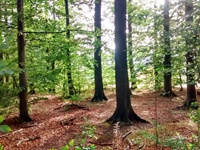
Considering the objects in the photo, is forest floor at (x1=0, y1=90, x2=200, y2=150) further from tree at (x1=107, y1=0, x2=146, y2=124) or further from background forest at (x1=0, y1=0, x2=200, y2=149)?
background forest at (x1=0, y1=0, x2=200, y2=149)

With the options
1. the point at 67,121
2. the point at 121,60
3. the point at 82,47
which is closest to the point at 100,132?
the point at 67,121

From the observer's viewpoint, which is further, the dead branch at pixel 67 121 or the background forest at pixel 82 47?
the dead branch at pixel 67 121

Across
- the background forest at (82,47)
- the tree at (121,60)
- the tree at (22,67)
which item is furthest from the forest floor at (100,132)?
the background forest at (82,47)

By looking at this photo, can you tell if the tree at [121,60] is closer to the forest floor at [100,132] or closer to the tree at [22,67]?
the forest floor at [100,132]

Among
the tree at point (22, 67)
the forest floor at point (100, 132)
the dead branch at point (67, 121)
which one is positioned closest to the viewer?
the forest floor at point (100, 132)

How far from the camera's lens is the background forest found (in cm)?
439

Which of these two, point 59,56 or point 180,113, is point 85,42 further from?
point 180,113

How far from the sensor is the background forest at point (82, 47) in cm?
439

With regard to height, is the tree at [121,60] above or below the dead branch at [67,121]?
above

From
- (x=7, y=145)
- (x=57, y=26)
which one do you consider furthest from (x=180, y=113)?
(x=7, y=145)

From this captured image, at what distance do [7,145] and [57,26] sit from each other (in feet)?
13.8

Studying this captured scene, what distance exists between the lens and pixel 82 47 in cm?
1085

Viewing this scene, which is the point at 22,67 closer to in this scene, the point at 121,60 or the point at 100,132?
the point at 121,60

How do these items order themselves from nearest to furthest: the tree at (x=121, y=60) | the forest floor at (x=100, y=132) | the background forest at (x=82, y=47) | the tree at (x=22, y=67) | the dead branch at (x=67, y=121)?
1. the background forest at (x=82, y=47)
2. the forest floor at (x=100, y=132)
3. the tree at (x=121, y=60)
4. the tree at (x=22, y=67)
5. the dead branch at (x=67, y=121)
